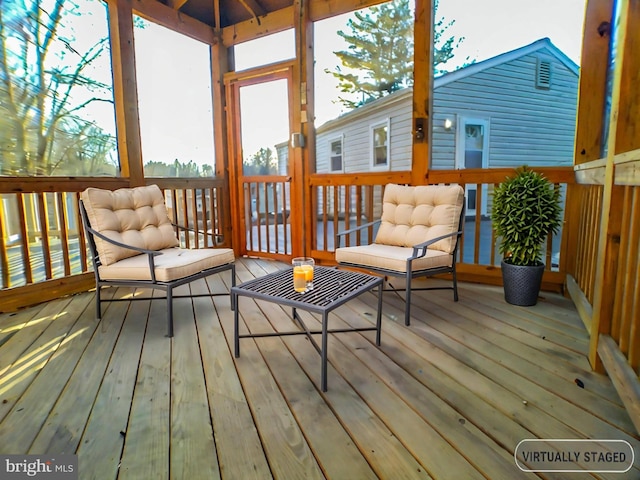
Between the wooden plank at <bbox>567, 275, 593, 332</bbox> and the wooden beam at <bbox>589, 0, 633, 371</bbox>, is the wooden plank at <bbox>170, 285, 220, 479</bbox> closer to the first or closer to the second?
the wooden beam at <bbox>589, 0, 633, 371</bbox>

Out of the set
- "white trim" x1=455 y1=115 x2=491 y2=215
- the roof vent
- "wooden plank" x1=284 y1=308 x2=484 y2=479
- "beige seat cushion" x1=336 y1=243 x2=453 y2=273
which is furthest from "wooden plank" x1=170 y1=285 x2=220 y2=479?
the roof vent

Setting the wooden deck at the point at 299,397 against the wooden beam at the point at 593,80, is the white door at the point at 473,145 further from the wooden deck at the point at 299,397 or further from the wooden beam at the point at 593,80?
the wooden deck at the point at 299,397

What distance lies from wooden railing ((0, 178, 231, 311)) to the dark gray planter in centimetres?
233

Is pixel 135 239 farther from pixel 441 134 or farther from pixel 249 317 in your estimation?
pixel 441 134

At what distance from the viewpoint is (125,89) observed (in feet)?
12.0

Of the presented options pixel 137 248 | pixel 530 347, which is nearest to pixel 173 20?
pixel 137 248

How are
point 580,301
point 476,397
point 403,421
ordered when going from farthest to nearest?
point 580,301 < point 476,397 < point 403,421

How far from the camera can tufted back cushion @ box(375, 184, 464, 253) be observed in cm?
300

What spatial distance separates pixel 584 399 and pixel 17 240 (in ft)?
12.6

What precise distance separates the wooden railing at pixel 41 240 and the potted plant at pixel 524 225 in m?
2.26

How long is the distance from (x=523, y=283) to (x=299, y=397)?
202 cm

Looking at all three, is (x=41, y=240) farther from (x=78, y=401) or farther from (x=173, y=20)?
(x=173, y=20)

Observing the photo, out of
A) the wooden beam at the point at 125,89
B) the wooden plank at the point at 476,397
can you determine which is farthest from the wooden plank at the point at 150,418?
the wooden beam at the point at 125,89

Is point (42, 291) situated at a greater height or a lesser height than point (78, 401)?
greater
